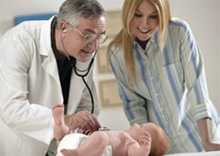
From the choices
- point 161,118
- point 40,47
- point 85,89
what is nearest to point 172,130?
point 161,118

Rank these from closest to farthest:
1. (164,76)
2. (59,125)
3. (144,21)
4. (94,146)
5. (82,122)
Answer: (94,146) < (59,125) < (82,122) < (144,21) < (164,76)

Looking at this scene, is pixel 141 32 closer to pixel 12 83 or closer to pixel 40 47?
pixel 40 47

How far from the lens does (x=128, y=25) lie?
157cm

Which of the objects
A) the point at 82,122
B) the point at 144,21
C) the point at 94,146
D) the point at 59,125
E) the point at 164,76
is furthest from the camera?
the point at 164,76

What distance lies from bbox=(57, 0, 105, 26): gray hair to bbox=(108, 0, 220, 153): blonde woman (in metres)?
0.13

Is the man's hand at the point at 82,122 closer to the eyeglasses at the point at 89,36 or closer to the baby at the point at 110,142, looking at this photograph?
the baby at the point at 110,142

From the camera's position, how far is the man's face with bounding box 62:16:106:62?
57.1 inches

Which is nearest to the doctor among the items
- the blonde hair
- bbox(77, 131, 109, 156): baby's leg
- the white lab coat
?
the white lab coat

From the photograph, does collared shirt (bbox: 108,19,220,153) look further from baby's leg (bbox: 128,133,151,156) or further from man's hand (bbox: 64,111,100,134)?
baby's leg (bbox: 128,133,151,156)

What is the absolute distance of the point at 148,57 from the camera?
1657mm

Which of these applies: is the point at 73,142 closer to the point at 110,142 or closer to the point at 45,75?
the point at 110,142

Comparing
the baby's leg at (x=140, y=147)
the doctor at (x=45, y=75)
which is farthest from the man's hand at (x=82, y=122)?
the baby's leg at (x=140, y=147)

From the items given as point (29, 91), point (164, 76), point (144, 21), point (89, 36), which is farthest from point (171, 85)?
point (29, 91)

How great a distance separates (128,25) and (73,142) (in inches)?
20.8
